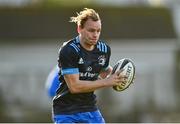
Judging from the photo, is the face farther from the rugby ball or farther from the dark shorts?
the dark shorts

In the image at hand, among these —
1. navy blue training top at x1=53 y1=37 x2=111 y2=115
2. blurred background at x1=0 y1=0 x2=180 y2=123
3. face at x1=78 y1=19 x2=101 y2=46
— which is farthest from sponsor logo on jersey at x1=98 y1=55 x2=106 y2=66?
blurred background at x1=0 y1=0 x2=180 y2=123

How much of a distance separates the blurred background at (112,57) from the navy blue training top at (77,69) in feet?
44.6

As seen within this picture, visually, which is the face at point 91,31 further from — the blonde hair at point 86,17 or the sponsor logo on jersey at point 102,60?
the sponsor logo on jersey at point 102,60

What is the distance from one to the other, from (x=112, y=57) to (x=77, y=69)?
806 inches

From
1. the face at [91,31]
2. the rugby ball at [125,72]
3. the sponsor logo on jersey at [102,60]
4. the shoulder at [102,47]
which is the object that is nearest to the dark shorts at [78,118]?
the rugby ball at [125,72]

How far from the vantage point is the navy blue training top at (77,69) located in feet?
29.9

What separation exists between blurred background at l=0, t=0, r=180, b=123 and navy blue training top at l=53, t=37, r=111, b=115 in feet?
44.6

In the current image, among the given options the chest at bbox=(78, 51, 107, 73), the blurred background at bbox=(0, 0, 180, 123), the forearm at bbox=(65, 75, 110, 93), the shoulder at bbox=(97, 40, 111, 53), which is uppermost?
the shoulder at bbox=(97, 40, 111, 53)

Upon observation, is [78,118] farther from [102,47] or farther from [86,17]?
[86,17]

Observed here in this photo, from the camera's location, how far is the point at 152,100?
86.8 feet

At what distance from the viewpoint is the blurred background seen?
25188 mm

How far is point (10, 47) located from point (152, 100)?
683 centimetres

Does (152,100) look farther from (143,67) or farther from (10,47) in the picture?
(10,47)

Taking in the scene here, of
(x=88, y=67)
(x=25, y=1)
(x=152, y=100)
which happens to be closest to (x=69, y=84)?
(x=88, y=67)
